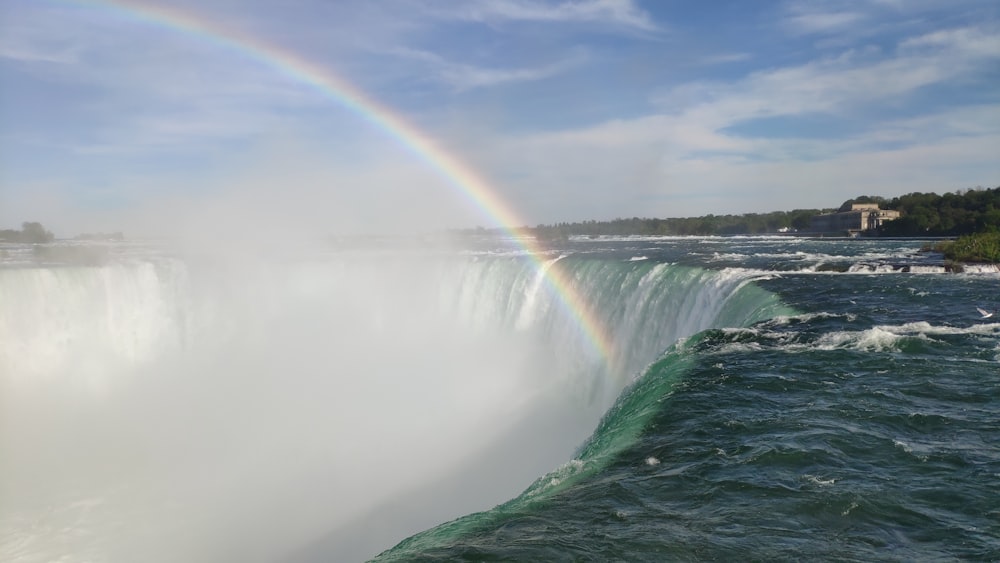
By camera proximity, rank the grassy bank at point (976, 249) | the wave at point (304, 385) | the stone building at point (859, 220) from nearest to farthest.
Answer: the wave at point (304, 385) < the grassy bank at point (976, 249) < the stone building at point (859, 220)

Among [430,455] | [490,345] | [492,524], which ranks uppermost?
[492,524]

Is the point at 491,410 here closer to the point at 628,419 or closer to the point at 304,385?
the point at 304,385

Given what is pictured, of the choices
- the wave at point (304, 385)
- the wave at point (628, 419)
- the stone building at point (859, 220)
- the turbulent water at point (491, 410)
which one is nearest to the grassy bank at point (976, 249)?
the turbulent water at point (491, 410)

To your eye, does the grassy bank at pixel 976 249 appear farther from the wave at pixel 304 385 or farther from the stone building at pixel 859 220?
the stone building at pixel 859 220

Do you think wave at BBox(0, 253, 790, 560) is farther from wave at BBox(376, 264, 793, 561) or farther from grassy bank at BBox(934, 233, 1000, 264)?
grassy bank at BBox(934, 233, 1000, 264)

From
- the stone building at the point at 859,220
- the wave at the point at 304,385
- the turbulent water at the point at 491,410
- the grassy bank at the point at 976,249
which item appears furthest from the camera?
the stone building at the point at 859,220

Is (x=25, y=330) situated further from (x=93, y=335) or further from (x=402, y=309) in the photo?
(x=402, y=309)

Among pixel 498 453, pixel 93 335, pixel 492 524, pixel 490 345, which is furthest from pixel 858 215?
pixel 492 524
